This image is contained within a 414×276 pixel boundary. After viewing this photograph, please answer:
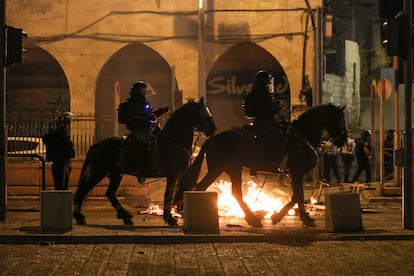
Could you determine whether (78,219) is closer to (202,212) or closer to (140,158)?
(140,158)

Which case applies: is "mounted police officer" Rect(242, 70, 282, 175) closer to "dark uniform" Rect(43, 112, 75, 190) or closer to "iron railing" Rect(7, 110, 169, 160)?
"dark uniform" Rect(43, 112, 75, 190)

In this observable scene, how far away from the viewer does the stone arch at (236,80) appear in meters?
28.9

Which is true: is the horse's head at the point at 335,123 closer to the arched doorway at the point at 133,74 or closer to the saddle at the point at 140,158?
the saddle at the point at 140,158

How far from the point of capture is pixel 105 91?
98.1 feet

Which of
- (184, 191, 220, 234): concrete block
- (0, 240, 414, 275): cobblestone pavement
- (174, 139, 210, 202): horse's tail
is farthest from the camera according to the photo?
(174, 139, 210, 202): horse's tail

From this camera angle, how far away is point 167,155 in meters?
13.2

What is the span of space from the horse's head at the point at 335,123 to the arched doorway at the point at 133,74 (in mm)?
16642

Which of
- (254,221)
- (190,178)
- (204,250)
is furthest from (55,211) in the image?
(254,221)

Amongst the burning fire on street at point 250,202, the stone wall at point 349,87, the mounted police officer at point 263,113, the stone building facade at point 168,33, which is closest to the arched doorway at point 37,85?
the stone building facade at point 168,33

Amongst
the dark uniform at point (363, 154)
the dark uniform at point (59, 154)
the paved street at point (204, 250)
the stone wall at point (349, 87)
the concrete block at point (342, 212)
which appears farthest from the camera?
the stone wall at point (349, 87)

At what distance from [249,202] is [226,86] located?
12.6 metres

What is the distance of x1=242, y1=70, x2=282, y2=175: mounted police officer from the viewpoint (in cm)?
1301

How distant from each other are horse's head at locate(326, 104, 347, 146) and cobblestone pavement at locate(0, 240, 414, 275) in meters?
2.34

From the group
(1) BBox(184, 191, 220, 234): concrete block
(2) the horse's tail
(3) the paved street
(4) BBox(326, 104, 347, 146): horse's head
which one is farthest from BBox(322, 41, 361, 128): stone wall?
(1) BBox(184, 191, 220, 234): concrete block
